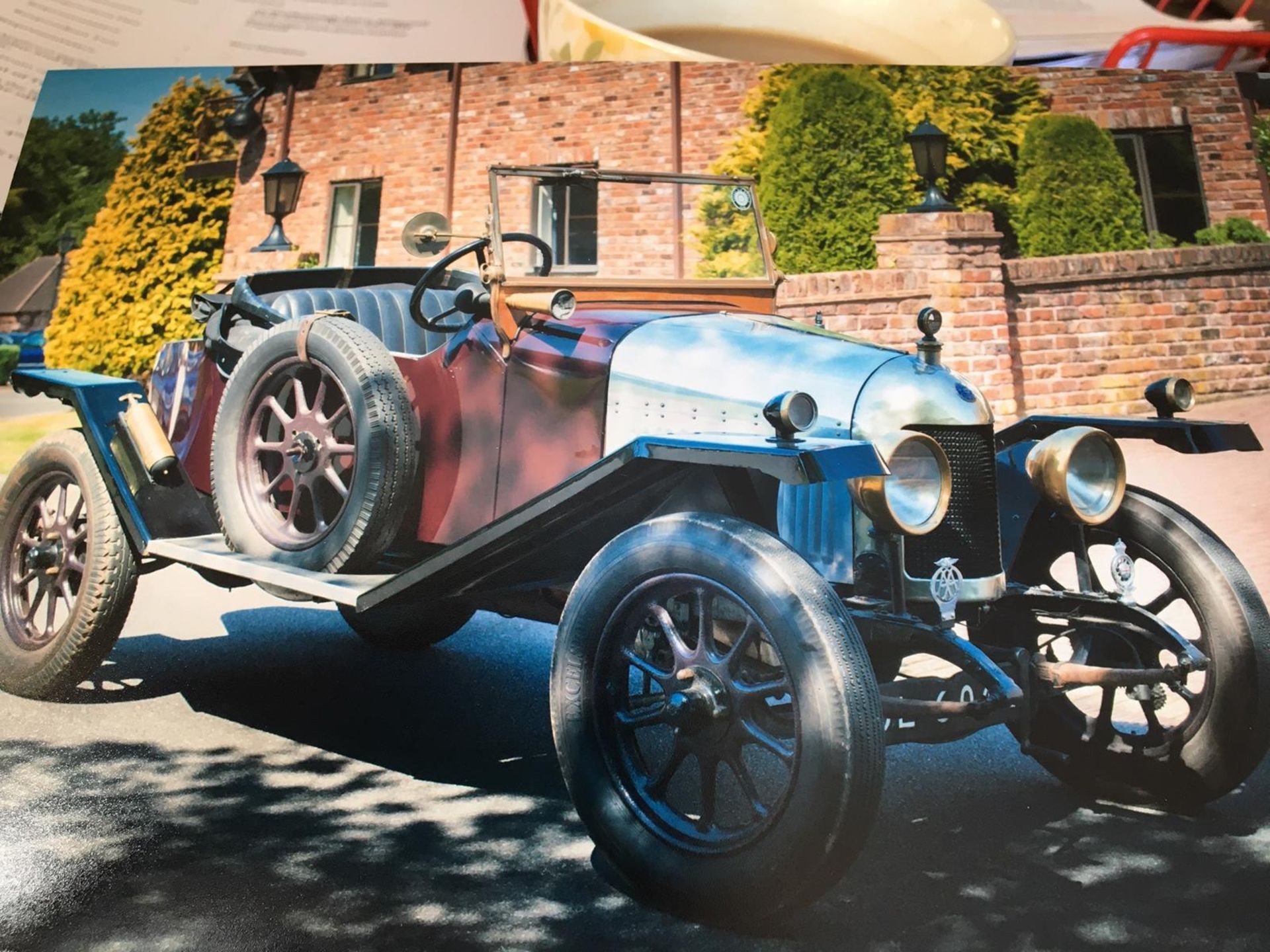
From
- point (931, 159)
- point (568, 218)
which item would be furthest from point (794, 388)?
point (568, 218)

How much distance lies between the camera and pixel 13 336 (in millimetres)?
2508

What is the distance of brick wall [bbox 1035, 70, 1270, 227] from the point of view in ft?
7.04

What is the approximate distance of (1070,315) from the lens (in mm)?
2203

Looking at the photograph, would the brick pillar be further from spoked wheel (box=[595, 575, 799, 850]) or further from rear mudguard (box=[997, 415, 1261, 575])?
spoked wheel (box=[595, 575, 799, 850])

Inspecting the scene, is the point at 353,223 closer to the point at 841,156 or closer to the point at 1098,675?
the point at 841,156

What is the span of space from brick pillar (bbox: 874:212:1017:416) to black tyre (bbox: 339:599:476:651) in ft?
4.71

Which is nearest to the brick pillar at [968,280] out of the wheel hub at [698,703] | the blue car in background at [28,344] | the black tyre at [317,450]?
the wheel hub at [698,703]

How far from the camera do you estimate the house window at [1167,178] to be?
214 centimetres

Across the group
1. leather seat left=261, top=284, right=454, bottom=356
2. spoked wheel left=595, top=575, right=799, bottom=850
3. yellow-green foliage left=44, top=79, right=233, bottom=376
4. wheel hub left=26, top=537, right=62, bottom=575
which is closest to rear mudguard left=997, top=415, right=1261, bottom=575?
spoked wheel left=595, top=575, right=799, bottom=850

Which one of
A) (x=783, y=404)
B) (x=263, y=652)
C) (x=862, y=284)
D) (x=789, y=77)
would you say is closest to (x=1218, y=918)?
(x=783, y=404)

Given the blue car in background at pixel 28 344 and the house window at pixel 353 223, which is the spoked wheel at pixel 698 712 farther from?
the blue car in background at pixel 28 344

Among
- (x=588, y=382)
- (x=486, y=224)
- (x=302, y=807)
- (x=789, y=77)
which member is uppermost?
(x=789, y=77)

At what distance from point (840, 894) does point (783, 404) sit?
703mm

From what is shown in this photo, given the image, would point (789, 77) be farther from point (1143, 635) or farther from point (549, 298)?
point (1143, 635)
